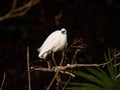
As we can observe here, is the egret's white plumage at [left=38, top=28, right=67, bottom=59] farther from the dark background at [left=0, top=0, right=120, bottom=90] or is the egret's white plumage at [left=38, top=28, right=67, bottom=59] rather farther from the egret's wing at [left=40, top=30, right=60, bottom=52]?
the dark background at [left=0, top=0, right=120, bottom=90]

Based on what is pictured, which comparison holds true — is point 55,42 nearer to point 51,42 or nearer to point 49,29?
point 51,42

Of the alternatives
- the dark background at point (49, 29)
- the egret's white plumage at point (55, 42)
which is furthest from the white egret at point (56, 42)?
the dark background at point (49, 29)

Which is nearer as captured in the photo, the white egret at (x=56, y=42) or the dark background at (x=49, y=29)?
the white egret at (x=56, y=42)

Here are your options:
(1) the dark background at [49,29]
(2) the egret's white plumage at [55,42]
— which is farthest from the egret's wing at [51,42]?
(1) the dark background at [49,29]

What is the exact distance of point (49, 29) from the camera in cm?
854

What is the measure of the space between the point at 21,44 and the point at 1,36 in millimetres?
330

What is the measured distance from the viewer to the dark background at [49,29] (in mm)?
8258

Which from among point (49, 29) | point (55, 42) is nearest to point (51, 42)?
point (55, 42)

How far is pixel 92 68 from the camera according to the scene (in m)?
4.43

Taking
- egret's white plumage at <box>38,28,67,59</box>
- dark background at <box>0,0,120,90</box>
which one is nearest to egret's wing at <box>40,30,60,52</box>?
egret's white plumage at <box>38,28,67,59</box>

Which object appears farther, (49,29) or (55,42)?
(49,29)

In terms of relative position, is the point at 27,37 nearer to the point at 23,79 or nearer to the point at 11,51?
→ the point at 11,51

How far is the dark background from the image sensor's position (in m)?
8.26

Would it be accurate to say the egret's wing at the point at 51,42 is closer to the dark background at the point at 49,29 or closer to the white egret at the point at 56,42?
the white egret at the point at 56,42
